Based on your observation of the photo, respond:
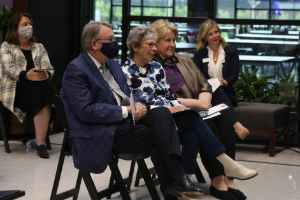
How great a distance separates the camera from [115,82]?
9.52 feet

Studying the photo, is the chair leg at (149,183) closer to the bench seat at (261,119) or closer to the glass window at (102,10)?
the bench seat at (261,119)

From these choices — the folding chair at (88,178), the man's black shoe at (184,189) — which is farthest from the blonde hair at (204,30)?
the man's black shoe at (184,189)

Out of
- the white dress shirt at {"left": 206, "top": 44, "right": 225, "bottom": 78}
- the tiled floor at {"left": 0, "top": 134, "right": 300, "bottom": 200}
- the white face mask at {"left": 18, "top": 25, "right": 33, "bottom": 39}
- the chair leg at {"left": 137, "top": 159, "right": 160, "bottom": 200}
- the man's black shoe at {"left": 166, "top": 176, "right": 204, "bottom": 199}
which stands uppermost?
the white face mask at {"left": 18, "top": 25, "right": 33, "bottom": 39}

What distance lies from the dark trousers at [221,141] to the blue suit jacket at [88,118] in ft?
2.84

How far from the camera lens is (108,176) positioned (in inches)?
153

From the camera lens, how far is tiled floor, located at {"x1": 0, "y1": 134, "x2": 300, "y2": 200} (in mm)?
3412

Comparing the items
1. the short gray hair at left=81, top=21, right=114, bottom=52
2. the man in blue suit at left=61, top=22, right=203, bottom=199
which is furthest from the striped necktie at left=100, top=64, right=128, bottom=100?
the short gray hair at left=81, top=21, right=114, bottom=52

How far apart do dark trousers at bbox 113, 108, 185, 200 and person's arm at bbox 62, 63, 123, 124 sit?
0.10 metres

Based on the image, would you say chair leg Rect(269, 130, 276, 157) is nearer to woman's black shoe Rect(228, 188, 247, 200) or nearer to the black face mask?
woman's black shoe Rect(228, 188, 247, 200)

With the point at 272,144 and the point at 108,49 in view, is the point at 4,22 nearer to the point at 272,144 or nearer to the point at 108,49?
the point at 108,49

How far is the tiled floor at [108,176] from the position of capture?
3412mm

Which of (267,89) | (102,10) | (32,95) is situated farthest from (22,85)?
(267,89)

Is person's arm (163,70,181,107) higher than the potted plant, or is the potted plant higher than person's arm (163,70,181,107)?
the potted plant

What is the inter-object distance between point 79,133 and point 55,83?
141 inches
